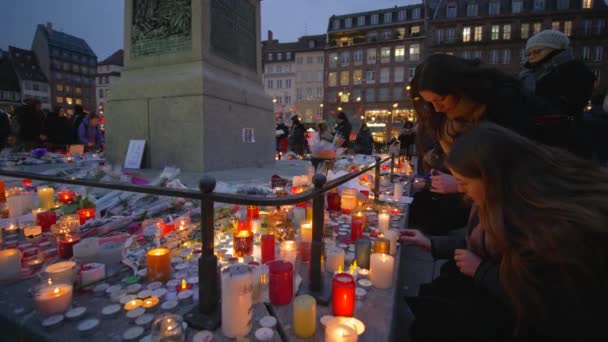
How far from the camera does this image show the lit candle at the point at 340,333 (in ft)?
3.34

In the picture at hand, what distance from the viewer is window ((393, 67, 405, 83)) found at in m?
39.1

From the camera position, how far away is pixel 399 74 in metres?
39.3

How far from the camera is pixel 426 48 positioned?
122ft

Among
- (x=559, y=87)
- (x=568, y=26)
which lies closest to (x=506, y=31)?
(x=568, y=26)

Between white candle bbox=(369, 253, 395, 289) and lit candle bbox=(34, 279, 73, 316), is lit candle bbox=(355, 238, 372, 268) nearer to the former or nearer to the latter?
white candle bbox=(369, 253, 395, 289)

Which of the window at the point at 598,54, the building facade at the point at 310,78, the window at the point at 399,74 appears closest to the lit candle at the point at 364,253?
the window at the point at 399,74

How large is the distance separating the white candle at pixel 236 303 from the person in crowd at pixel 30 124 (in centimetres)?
911

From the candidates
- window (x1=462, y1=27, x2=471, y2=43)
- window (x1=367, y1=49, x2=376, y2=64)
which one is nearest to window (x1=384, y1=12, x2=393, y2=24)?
window (x1=367, y1=49, x2=376, y2=64)

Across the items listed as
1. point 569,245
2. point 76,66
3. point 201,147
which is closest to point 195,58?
point 201,147

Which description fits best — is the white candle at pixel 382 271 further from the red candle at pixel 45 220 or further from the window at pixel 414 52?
the window at pixel 414 52

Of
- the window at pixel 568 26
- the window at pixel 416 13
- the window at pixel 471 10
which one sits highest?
the window at pixel 416 13

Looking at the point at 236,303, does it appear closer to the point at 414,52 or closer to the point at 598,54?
the point at 414,52

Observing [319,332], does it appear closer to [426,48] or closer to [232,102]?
[232,102]

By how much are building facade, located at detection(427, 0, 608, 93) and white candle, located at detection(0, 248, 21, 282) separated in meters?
35.6
